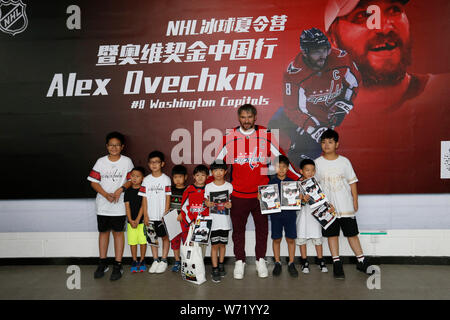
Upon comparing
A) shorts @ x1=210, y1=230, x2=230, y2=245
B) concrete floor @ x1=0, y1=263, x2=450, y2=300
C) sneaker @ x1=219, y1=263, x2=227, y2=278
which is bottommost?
concrete floor @ x1=0, y1=263, x2=450, y2=300

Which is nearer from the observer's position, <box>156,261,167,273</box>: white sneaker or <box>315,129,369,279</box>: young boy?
<box>315,129,369,279</box>: young boy

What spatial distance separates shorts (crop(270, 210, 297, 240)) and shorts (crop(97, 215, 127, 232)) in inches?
64.2

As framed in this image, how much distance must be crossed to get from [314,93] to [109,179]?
248 cm

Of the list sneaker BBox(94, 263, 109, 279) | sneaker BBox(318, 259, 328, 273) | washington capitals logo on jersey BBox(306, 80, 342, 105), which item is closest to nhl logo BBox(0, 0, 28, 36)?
sneaker BBox(94, 263, 109, 279)

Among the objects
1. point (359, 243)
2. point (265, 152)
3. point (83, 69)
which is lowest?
point (359, 243)

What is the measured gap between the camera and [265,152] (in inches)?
120

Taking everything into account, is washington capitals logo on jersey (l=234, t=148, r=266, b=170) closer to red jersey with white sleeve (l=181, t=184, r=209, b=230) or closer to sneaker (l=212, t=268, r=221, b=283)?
red jersey with white sleeve (l=181, t=184, r=209, b=230)

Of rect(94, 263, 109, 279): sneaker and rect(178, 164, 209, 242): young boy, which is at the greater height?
rect(178, 164, 209, 242): young boy

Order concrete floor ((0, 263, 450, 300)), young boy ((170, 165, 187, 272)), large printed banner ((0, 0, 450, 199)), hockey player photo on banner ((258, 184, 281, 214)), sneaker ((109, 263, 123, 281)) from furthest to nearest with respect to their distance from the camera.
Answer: large printed banner ((0, 0, 450, 199)) → young boy ((170, 165, 187, 272)) → sneaker ((109, 263, 123, 281)) → hockey player photo on banner ((258, 184, 281, 214)) → concrete floor ((0, 263, 450, 300))

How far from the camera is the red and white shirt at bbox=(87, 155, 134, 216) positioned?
10.6ft

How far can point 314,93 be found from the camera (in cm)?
335
